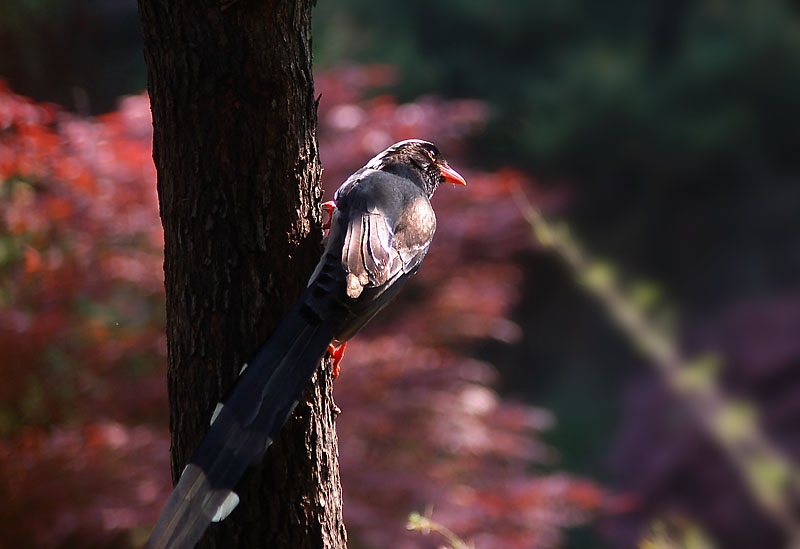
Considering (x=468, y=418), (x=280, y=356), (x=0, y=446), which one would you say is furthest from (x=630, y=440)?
(x=280, y=356)

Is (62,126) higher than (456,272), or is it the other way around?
(456,272)

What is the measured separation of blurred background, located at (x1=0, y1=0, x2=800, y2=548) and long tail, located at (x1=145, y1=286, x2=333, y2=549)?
528 mm

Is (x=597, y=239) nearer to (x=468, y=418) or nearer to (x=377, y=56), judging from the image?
(x=377, y=56)

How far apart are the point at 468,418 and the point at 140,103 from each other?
1.90 metres

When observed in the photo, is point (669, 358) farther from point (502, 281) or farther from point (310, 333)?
point (502, 281)

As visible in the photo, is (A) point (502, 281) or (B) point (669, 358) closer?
(B) point (669, 358)

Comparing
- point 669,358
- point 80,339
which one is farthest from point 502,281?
point 669,358

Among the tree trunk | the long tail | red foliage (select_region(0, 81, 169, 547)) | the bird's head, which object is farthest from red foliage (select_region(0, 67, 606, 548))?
the long tail

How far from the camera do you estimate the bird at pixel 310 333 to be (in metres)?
1.22

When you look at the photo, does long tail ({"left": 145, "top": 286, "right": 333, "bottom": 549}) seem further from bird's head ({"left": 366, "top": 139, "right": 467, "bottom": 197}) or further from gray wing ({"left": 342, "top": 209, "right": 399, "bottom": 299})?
bird's head ({"left": 366, "top": 139, "right": 467, "bottom": 197})

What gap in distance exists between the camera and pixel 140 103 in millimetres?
3654

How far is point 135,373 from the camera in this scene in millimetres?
3551

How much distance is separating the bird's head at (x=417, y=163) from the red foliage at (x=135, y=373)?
141cm

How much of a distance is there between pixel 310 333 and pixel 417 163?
818 millimetres
